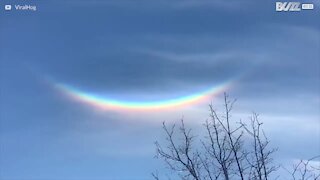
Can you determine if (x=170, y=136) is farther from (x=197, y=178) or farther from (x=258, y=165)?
(x=258, y=165)

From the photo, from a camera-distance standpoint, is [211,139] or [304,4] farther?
[304,4]

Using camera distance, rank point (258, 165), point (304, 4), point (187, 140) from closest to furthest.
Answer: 1. point (258, 165)
2. point (187, 140)
3. point (304, 4)

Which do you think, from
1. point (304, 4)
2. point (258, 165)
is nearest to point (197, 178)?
point (258, 165)

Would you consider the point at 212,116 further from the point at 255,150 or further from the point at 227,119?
the point at 255,150

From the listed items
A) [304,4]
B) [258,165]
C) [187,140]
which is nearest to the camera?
[258,165]

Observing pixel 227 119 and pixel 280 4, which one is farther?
pixel 280 4

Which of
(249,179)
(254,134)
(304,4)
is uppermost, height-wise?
(304,4)

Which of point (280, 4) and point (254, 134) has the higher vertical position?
point (280, 4)

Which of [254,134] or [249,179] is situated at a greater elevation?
[254,134]

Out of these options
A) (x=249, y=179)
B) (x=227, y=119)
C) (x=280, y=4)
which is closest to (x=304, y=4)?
(x=280, y=4)
